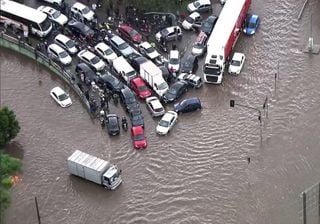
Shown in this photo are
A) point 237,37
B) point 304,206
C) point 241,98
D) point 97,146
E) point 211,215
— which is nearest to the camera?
point 304,206

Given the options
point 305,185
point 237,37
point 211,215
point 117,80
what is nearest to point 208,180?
point 211,215

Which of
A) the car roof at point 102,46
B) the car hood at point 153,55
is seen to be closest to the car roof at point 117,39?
the car roof at point 102,46

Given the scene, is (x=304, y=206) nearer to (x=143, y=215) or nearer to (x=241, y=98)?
(x=143, y=215)

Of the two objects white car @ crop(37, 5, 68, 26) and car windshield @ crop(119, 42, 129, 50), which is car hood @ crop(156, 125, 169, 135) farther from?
white car @ crop(37, 5, 68, 26)

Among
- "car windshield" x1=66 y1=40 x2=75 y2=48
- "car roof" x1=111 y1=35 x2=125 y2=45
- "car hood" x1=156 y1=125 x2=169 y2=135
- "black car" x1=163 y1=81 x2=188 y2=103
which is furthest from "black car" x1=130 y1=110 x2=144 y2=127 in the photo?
"car windshield" x1=66 y1=40 x2=75 y2=48

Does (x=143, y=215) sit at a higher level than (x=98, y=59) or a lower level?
lower

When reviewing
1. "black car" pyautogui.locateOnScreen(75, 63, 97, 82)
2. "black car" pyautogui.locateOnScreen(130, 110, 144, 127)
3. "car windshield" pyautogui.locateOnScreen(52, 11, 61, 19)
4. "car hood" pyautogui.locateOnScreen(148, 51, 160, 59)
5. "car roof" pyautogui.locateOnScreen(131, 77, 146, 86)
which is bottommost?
"black car" pyautogui.locateOnScreen(130, 110, 144, 127)
